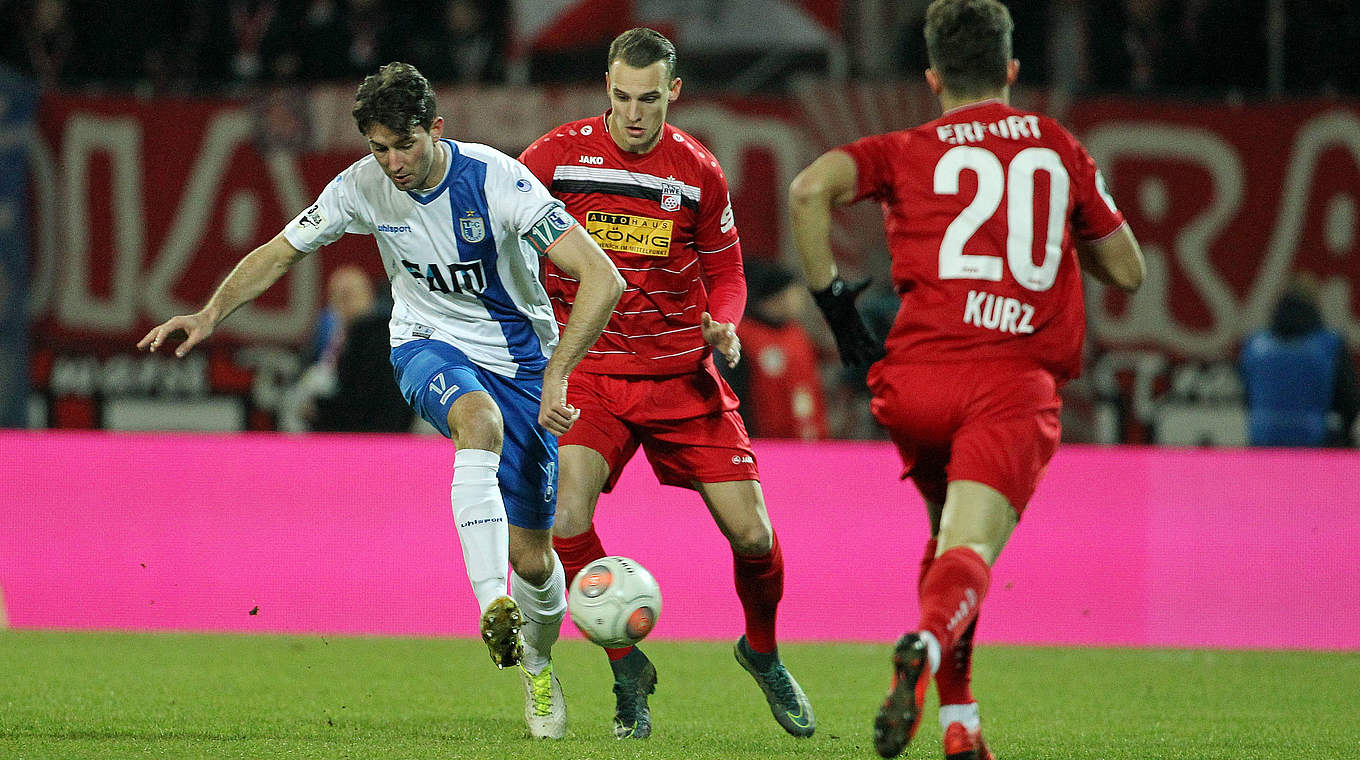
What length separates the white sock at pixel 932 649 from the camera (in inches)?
148

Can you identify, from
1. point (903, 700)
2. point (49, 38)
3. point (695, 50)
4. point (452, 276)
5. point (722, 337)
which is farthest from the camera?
point (49, 38)

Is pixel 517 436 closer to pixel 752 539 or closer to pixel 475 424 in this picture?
pixel 475 424

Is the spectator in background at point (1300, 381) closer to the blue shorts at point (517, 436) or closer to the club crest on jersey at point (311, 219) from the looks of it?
the blue shorts at point (517, 436)

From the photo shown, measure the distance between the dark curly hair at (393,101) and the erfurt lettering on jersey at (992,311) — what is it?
5.94ft

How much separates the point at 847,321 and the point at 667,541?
14.5 ft

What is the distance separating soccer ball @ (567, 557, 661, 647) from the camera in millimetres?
4816

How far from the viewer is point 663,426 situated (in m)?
5.59

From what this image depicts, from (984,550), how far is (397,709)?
2698 millimetres

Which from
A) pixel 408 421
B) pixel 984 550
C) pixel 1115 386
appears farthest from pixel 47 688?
pixel 1115 386

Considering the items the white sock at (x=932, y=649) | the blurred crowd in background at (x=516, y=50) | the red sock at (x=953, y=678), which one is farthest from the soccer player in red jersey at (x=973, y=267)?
the blurred crowd in background at (x=516, y=50)

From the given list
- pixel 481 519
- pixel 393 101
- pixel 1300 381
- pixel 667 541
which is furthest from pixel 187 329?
pixel 1300 381

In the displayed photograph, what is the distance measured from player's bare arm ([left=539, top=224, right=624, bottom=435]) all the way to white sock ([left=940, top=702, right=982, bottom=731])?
1395 millimetres

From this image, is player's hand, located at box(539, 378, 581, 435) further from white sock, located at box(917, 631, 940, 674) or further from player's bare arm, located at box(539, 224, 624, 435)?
white sock, located at box(917, 631, 940, 674)

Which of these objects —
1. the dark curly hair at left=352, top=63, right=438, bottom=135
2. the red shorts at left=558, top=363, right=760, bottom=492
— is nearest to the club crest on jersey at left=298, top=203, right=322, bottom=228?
the dark curly hair at left=352, top=63, right=438, bottom=135
